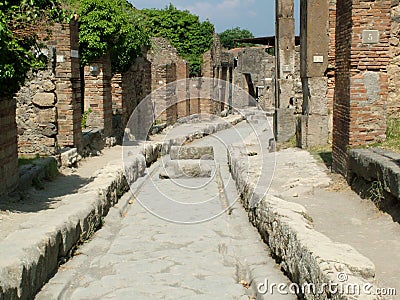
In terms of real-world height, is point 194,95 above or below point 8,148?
above

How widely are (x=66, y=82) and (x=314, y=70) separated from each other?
5.97 meters

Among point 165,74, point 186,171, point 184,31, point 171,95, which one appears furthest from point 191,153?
point 184,31

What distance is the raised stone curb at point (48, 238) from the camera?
406 centimetres

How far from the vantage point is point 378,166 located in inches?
261

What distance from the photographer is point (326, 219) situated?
21.5ft

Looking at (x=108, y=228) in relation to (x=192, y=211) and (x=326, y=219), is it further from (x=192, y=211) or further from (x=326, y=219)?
(x=326, y=219)

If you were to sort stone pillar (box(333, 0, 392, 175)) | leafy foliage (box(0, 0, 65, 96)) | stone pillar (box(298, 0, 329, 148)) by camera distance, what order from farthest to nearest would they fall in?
stone pillar (box(298, 0, 329, 148)) < stone pillar (box(333, 0, 392, 175)) < leafy foliage (box(0, 0, 65, 96))

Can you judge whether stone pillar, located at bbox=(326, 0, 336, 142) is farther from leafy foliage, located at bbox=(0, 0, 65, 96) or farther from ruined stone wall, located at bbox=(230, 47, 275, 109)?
ruined stone wall, located at bbox=(230, 47, 275, 109)

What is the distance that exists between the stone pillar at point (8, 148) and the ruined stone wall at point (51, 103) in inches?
117

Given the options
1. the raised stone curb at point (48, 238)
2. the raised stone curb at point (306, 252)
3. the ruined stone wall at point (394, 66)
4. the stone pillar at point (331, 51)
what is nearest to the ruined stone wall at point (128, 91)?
the stone pillar at point (331, 51)

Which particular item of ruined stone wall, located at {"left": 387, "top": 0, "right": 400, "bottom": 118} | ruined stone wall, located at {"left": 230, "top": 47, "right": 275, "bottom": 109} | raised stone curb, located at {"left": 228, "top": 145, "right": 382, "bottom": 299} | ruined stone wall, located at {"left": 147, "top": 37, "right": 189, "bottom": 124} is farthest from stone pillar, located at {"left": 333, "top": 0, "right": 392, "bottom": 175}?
ruined stone wall, located at {"left": 230, "top": 47, "right": 275, "bottom": 109}

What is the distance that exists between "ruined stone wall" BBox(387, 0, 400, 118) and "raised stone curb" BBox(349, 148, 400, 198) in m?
4.26

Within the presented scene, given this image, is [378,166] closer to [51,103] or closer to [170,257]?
[170,257]

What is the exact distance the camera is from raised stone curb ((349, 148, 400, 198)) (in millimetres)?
6027
